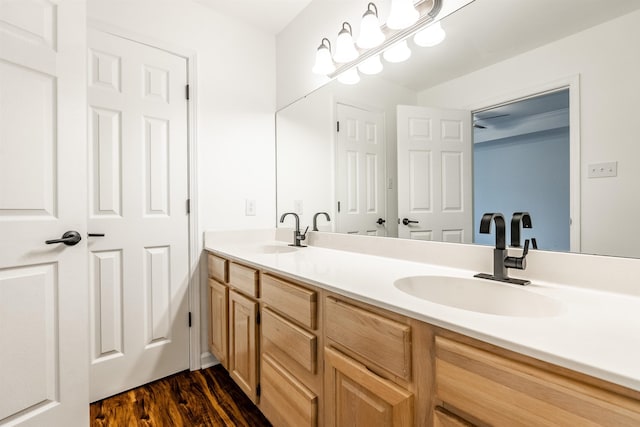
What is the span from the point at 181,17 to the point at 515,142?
2.07 m

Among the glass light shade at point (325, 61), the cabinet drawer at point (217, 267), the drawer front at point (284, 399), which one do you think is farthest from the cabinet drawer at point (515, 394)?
the glass light shade at point (325, 61)

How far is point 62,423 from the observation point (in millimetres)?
1251

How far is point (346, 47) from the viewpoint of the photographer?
1.62m

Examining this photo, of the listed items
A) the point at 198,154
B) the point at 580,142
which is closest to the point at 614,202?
the point at 580,142

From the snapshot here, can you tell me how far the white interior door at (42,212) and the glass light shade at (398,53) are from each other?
1392mm

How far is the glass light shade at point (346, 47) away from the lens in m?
1.61

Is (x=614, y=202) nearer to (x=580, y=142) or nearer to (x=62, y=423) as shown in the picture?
(x=580, y=142)

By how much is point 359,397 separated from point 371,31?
153cm

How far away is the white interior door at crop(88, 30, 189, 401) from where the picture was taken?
165 centimetres

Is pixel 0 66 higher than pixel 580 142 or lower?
higher

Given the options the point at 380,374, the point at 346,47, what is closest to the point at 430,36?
the point at 346,47

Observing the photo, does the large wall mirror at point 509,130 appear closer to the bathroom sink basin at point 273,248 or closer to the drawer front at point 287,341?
the bathroom sink basin at point 273,248

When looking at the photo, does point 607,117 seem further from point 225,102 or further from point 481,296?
point 225,102

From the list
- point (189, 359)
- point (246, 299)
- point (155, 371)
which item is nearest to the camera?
point (246, 299)
